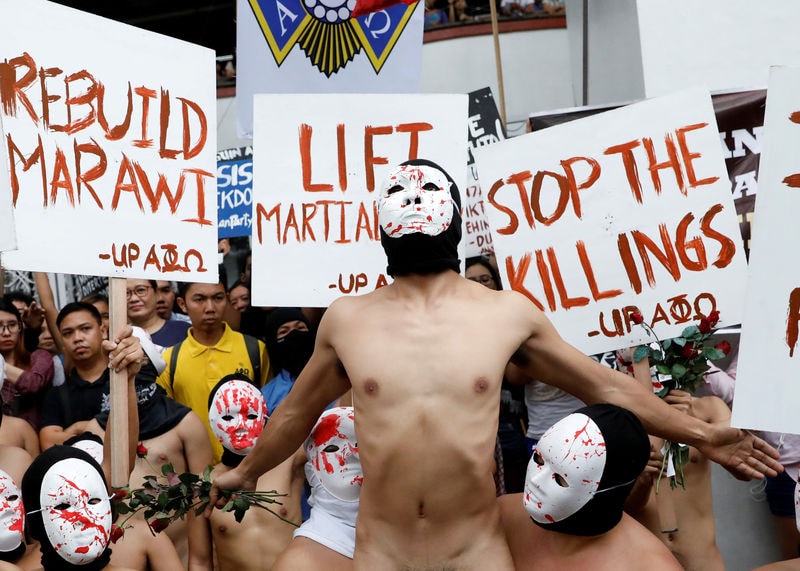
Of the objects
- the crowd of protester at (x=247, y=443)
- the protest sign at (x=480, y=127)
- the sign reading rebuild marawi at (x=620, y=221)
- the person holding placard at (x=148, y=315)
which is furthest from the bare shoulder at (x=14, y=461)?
the protest sign at (x=480, y=127)

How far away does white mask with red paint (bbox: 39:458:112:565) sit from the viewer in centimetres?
446

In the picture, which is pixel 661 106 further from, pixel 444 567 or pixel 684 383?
pixel 444 567

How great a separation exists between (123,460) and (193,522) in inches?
41.1

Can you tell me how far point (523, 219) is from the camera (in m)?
5.25

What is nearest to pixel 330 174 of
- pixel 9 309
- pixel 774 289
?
pixel 774 289

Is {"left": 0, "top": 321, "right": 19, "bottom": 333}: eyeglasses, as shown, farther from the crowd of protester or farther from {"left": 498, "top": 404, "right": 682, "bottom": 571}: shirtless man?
{"left": 498, "top": 404, "right": 682, "bottom": 571}: shirtless man

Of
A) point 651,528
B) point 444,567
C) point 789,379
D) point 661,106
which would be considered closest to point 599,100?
point 661,106

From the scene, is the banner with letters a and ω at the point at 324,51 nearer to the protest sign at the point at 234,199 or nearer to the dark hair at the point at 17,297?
the dark hair at the point at 17,297

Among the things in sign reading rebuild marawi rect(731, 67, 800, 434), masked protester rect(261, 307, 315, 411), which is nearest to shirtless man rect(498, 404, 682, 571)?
sign reading rebuild marawi rect(731, 67, 800, 434)

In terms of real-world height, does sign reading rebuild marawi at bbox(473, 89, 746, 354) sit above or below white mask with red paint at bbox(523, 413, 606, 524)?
above

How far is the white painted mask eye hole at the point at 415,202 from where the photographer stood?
394 cm

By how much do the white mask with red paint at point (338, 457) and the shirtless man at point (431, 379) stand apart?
2.05 ft

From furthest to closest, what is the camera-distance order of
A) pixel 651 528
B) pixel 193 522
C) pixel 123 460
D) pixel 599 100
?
pixel 599 100, pixel 193 522, pixel 651 528, pixel 123 460

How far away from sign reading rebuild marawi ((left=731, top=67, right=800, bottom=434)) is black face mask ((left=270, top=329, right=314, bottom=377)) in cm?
321
